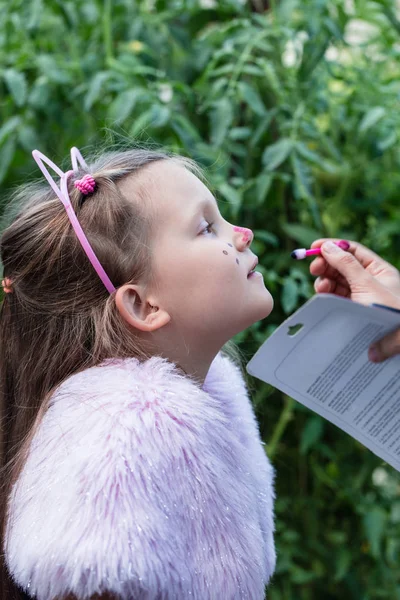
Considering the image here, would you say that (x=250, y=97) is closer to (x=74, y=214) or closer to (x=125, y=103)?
(x=125, y=103)

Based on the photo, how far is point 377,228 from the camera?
4.87 ft

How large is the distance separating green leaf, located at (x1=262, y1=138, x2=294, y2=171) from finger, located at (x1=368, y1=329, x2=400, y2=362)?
57 centimetres

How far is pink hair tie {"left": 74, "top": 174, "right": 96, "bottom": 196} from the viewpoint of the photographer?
860 millimetres

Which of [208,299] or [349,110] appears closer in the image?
[208,299]

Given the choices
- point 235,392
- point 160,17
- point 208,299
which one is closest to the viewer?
point 208,299

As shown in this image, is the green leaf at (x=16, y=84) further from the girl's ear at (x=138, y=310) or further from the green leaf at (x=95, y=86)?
the girl's ear at (x=138, y=310)

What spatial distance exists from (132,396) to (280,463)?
2.67ft

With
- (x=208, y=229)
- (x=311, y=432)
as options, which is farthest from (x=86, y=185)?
(x=311, y=432)

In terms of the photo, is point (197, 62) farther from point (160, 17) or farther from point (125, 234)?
point (125, 234)

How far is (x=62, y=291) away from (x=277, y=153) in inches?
23.2

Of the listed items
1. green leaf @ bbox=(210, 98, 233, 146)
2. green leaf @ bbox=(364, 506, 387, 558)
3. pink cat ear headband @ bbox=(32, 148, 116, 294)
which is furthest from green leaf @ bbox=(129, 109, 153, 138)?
green leaf @ bbox=(364, 506, 387, 558)

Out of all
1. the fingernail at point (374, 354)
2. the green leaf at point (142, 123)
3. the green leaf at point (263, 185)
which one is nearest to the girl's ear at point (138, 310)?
the fingernail at point (374, 354)

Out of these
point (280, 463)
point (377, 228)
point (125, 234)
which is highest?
point (125, 234)

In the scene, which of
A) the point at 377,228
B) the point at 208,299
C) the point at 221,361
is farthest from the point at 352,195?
the point at 208,299
